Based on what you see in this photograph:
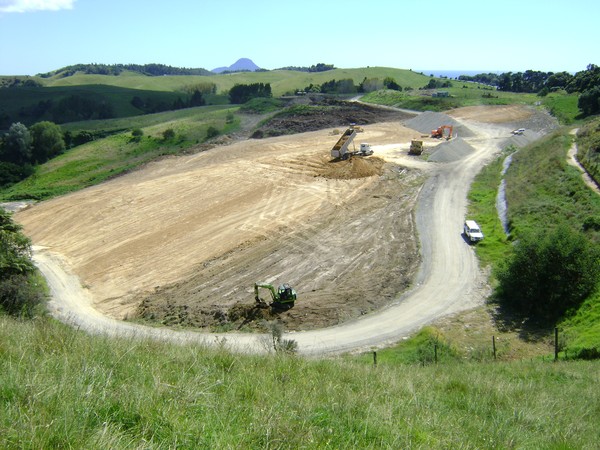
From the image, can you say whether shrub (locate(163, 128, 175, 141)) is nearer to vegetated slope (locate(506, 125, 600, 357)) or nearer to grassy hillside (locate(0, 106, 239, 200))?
grassy hillside (locate(0, 106, 239, 200))

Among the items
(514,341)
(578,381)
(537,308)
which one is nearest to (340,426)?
(578,381)

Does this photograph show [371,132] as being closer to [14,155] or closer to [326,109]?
[326,109]

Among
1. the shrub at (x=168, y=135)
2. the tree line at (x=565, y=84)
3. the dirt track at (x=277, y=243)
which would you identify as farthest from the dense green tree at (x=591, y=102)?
the shrub at (x=168, y=135)

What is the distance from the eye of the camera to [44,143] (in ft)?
259

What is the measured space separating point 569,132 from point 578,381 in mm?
50306

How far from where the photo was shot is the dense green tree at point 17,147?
7681cm

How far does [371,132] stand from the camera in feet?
246

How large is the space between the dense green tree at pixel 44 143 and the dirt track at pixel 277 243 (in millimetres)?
27733

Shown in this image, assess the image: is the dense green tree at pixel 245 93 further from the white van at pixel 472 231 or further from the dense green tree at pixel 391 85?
the white van at pixel 472 231

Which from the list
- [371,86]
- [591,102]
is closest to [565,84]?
[371,86]

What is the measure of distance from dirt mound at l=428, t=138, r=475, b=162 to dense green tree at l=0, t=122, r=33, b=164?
58.2 metres

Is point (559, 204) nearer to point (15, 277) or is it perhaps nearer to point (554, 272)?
point (554, 272)

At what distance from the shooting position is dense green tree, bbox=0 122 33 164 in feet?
252

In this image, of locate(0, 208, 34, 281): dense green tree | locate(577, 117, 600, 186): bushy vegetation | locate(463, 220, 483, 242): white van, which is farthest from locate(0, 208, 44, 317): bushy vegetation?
locate(577, 117, 600, 186): bushy vegetation
